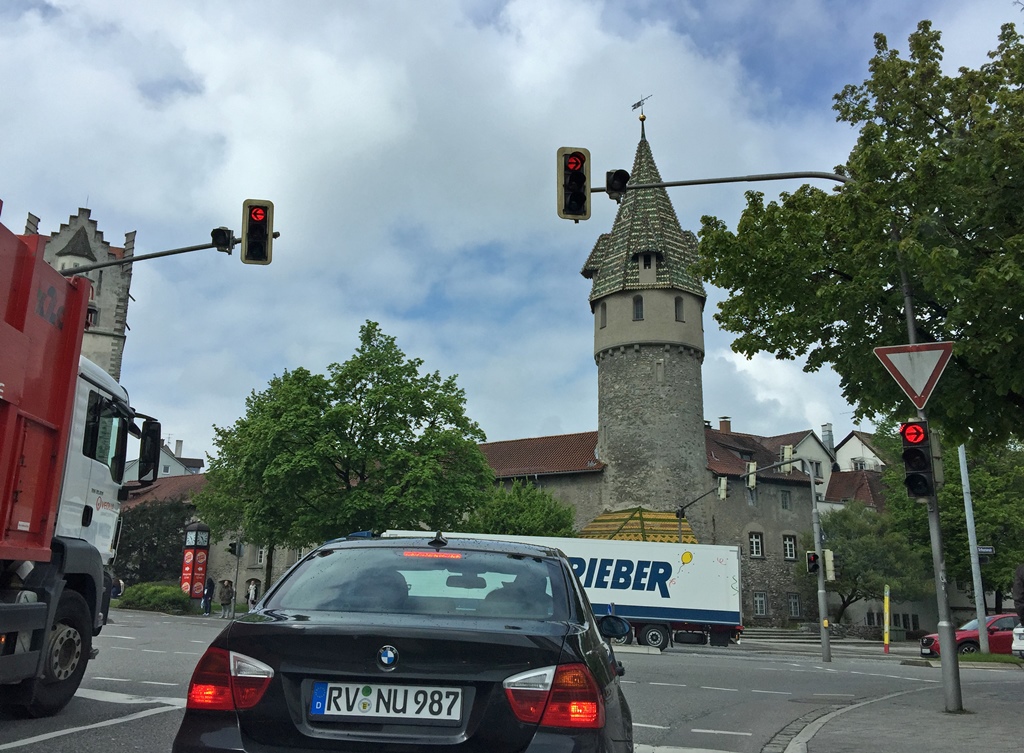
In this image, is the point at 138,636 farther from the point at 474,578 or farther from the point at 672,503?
the point at 672,503

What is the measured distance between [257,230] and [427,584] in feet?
36.1

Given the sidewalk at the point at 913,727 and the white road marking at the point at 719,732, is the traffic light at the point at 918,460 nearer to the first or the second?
the sidewalk at the point at 913,727

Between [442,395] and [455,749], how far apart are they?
3544 cm

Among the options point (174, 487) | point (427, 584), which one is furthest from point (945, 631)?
point (174, 487)

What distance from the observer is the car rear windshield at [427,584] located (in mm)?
3977

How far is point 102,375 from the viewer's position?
8.97 metres

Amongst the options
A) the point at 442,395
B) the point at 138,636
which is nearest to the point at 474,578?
the point at 138,636

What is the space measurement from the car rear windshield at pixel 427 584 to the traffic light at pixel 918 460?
7289 millimetres

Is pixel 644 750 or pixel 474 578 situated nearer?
pixel 474 578

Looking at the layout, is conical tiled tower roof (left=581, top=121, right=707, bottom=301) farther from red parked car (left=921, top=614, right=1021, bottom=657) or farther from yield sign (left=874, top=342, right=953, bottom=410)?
yield sign (left=874, top=342, right=953, bottom=410)

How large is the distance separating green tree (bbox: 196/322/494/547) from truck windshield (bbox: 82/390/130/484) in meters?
25.8

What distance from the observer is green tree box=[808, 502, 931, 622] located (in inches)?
1996

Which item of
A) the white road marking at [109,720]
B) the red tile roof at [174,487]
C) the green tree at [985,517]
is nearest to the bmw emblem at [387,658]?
the white road marking at [109,720]

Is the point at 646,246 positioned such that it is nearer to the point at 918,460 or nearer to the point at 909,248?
the point at 909,248
